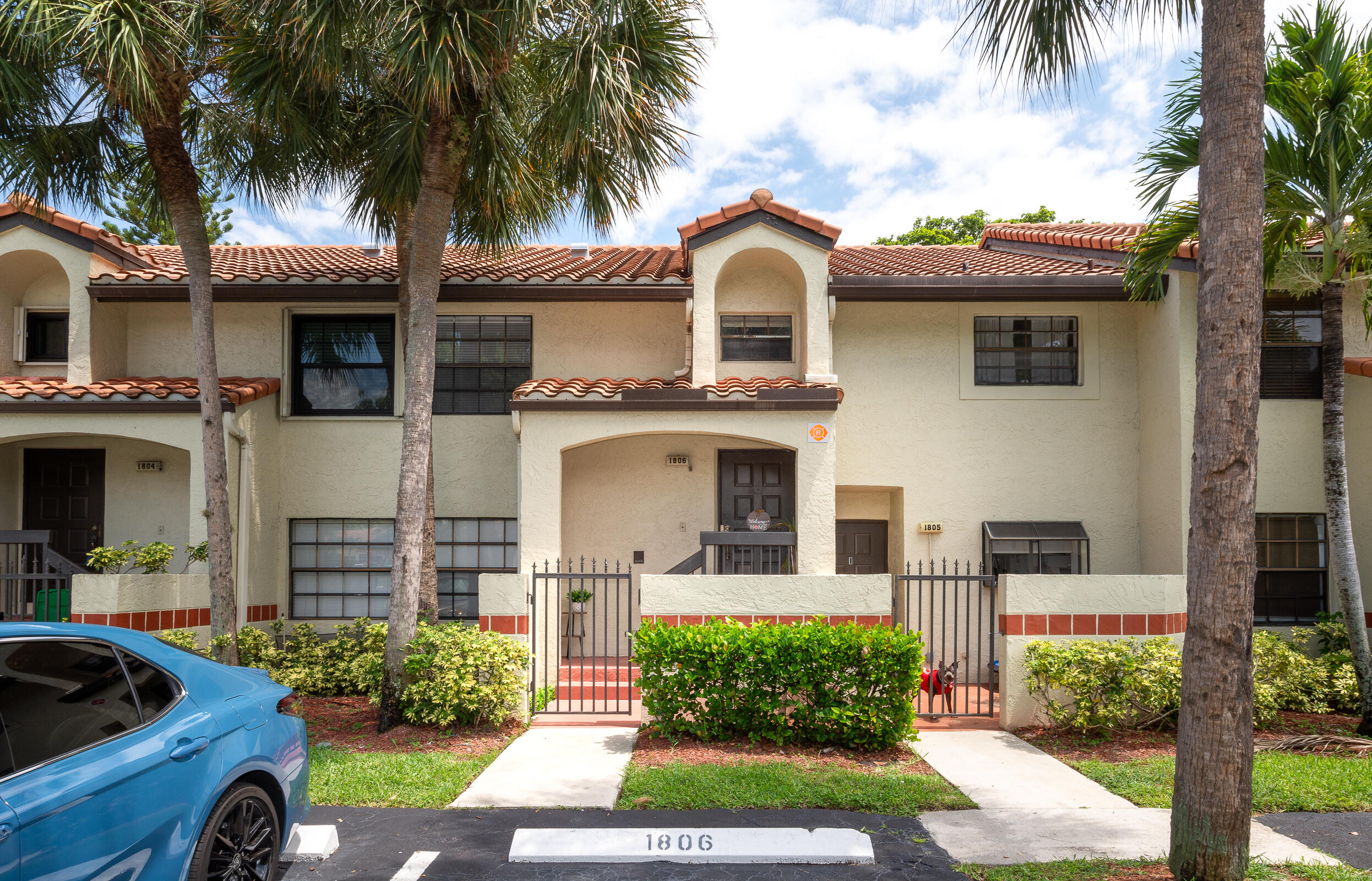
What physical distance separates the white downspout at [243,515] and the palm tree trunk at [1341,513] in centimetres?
1244

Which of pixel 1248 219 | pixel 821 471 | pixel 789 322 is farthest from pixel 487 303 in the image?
pixel 1248 219

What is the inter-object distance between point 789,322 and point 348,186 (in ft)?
20.1

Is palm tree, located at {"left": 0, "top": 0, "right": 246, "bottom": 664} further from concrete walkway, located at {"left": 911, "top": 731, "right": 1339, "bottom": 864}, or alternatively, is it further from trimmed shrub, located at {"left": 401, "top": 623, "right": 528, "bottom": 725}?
concrete walkway, located at {"left": 911, "top": 731, "right": 1339, "bottom": 864}

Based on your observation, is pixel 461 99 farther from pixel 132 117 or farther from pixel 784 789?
pixel 784 789

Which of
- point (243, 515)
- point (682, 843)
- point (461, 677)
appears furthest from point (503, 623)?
point (243, 515)

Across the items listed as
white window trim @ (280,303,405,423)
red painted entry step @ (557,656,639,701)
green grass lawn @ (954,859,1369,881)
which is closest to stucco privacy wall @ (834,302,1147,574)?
red painted entry step @ (557,656,639,701)

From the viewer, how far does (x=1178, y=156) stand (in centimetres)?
873

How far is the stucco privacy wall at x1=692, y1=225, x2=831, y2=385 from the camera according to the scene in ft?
36.1

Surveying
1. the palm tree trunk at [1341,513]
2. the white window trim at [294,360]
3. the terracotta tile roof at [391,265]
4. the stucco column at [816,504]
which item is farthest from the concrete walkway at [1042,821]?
the white window trim at [294,360]

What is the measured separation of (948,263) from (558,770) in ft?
32.6

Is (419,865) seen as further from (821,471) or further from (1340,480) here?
(1340,480)

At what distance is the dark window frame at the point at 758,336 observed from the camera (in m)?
12.1

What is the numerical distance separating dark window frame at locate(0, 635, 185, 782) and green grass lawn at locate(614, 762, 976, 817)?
320 centimetres

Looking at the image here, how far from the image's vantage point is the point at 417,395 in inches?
328
